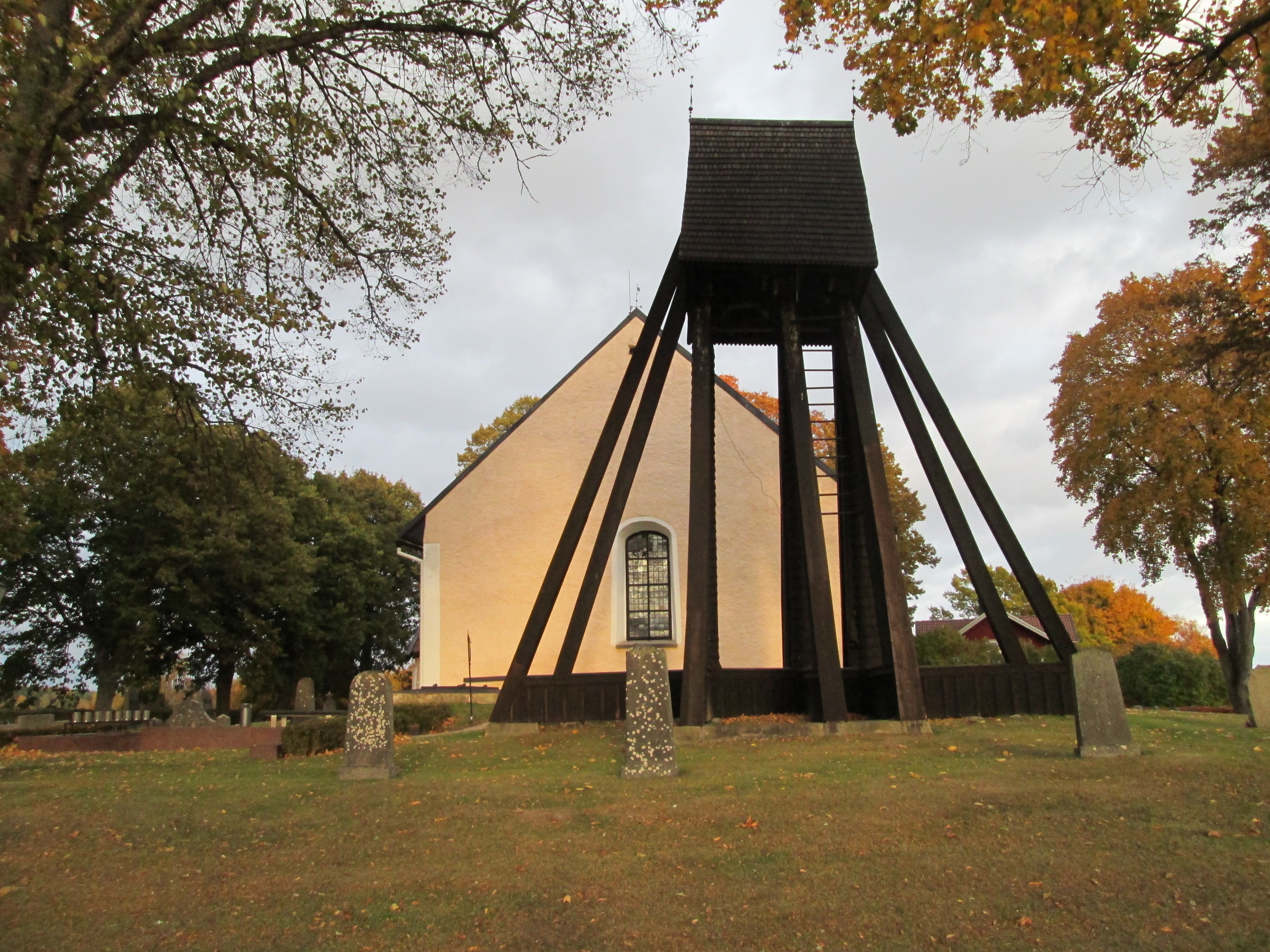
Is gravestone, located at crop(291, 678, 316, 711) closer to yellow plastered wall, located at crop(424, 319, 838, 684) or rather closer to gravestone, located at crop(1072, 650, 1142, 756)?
yellow plastered wall, located at crop(424, 319, 838, 684)

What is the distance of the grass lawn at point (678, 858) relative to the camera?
199 inches

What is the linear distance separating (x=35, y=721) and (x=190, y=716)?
6988 millimetres

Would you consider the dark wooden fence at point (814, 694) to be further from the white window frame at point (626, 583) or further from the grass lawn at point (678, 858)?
the white window frame at point (626, 583)

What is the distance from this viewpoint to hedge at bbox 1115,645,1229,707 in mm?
27516

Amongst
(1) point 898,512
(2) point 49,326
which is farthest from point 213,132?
(1) point 898,512

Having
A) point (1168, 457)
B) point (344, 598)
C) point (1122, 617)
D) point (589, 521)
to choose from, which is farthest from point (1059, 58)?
point (1122, 617)

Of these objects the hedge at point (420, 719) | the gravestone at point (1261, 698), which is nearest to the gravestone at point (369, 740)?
the hedge at point (420, 719)

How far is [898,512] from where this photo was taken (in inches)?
1426

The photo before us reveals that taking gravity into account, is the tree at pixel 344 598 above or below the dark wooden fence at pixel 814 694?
above

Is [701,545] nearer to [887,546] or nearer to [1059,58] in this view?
[887,546]

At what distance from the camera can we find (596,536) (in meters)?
20.6

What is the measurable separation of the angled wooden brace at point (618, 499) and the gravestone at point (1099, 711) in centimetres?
656

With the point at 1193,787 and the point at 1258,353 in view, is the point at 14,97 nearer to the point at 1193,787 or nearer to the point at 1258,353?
the point at 1193,787

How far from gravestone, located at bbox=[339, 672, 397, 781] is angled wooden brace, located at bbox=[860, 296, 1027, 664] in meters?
7.84
